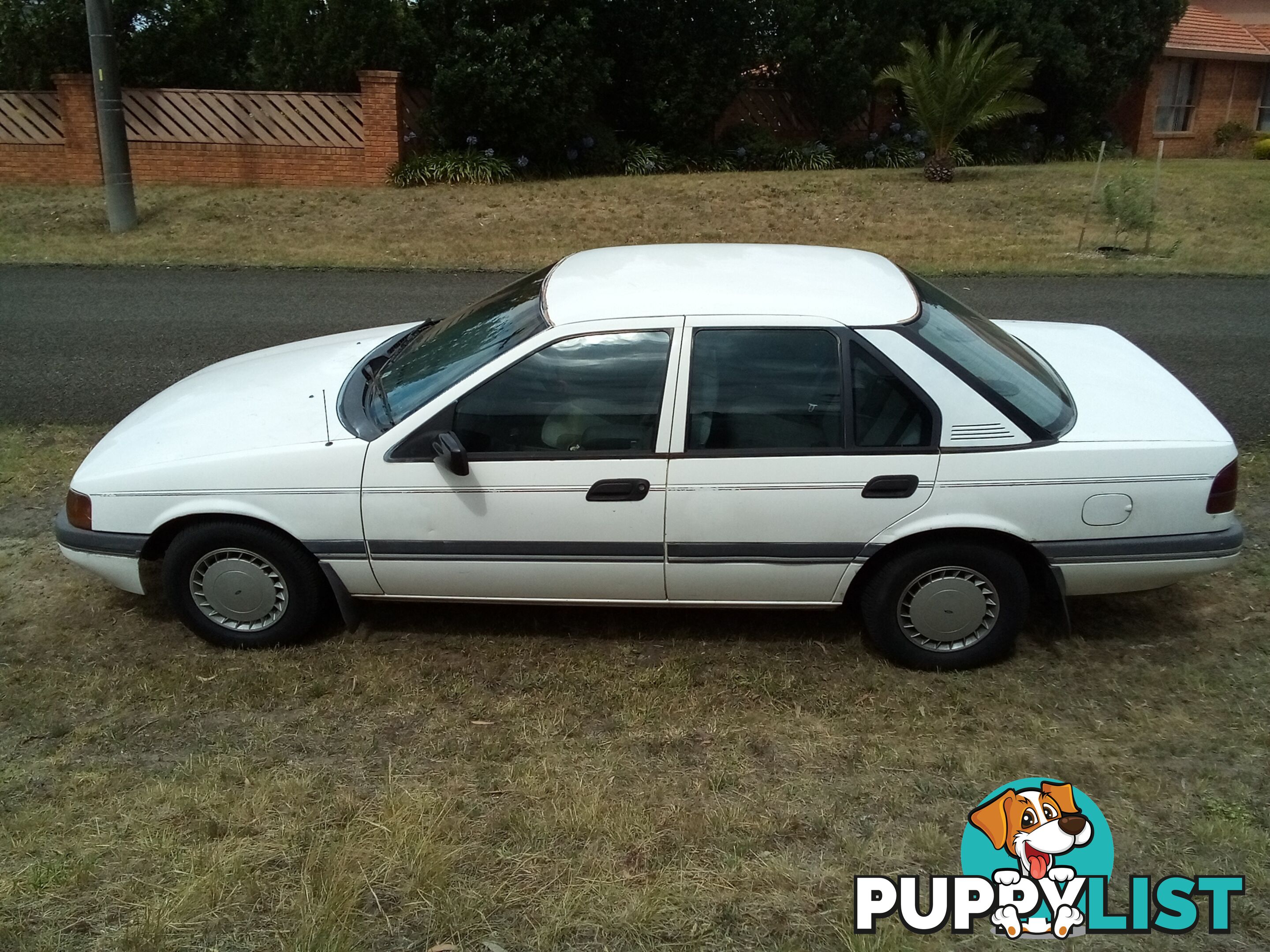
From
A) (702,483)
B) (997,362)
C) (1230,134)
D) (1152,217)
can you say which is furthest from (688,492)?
(1230,134)

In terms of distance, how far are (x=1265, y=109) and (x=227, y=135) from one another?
941 inches

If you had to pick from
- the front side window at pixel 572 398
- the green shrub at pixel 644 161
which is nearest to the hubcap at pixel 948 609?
the front side window at pixel 572 398

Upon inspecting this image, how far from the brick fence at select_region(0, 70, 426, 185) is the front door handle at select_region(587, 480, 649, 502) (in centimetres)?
1522

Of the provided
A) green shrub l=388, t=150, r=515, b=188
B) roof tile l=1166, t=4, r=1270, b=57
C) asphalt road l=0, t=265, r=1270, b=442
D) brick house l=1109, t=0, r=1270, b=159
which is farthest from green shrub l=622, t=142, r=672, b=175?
roof tile l=1166, t=4, r=1270, b=57

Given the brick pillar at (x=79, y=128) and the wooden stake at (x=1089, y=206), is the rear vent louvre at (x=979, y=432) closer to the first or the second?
the wooden stake at (x=1089, y=206)

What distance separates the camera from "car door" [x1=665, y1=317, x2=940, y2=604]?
3908 mm

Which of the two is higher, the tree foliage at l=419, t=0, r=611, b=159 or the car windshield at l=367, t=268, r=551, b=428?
the tree foliage at l=419, t=0, r=611, b=159

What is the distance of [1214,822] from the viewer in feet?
10.8

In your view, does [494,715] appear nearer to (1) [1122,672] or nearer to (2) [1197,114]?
(1) [1122,672]

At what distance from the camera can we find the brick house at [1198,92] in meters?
24.0

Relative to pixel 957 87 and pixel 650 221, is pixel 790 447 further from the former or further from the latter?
pixel 957 87

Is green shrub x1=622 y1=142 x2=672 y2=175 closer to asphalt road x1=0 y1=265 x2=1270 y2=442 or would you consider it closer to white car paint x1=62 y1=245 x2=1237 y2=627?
asphalt road x1=0 y1=265 x2=1270 y2=442

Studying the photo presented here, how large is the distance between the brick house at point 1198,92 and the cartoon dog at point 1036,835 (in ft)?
79.5

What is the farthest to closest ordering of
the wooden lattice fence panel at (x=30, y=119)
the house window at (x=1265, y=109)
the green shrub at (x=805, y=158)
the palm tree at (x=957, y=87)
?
the house window at (x=1265, y=109)
the green shrub at (x=805, y=158)
the wooden lattice fence panel at (x=30, y=119)
the palm tree at (x=957, y=87)
